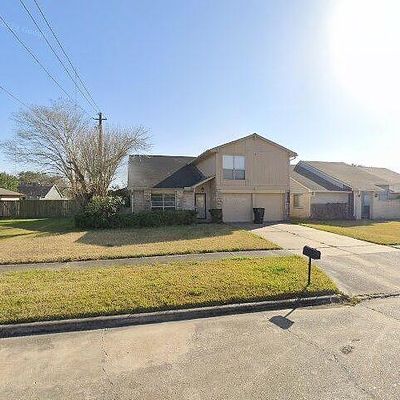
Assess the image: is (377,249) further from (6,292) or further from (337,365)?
(6,292)

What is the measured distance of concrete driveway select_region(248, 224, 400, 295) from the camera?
22.4 ft

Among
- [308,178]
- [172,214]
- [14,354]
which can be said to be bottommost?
[14,354]

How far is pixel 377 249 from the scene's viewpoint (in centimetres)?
1087

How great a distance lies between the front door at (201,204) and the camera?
21422 millimetres

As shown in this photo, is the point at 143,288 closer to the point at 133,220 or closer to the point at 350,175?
the point at 133,220

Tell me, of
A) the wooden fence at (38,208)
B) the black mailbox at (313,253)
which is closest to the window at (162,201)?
the wooden fence at (38,208)

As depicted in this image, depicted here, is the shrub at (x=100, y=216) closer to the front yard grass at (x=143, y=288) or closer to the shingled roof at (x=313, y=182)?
the front yard grass at (x=143, y=288)

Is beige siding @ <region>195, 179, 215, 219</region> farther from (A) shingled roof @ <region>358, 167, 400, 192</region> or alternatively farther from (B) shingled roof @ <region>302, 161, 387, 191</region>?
(A) shingled roof @ <region>358, 167, 400, 192</region>

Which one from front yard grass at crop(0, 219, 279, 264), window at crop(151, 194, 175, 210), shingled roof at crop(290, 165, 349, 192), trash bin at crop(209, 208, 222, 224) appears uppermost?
shingled roof at crop(290, 165, 349, 192)

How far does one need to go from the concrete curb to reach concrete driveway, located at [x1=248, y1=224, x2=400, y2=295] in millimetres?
1636

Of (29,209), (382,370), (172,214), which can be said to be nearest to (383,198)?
(172,214)

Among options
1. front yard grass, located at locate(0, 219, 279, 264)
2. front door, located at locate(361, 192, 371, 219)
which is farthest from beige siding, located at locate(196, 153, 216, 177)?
front door, located at locate(361, 192, 371, 219)

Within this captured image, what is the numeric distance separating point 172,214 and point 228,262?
393 inches

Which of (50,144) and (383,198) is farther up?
(50,144)
